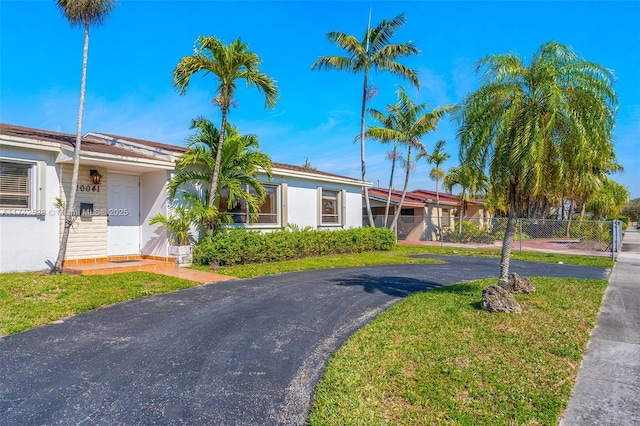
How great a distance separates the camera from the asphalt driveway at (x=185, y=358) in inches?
123

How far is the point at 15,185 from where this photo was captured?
8.30m

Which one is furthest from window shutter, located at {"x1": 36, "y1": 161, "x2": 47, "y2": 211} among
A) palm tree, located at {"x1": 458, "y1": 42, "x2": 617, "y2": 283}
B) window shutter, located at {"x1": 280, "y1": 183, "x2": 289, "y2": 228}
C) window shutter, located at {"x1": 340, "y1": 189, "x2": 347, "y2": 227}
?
window shutter, located at {"x1": 340, "y1": 189, "x2": 347, "y2": 227}

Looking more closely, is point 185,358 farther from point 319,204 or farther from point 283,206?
point 319,204

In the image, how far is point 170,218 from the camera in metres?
10.2

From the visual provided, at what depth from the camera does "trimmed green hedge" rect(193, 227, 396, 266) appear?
10375 mm

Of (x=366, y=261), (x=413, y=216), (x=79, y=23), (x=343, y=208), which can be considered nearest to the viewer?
(x=79, y=23)

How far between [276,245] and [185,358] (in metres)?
7.62

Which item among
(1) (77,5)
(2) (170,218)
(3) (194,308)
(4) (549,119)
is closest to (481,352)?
(4) (549,119)

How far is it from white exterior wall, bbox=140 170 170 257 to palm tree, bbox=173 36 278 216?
129 centimetres

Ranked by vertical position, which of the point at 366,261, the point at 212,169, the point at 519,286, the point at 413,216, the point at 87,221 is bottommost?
the point at 366,261

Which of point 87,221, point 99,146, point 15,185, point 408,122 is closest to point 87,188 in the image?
point 87,221

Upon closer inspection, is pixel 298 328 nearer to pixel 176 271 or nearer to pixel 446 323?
pixel 446 323

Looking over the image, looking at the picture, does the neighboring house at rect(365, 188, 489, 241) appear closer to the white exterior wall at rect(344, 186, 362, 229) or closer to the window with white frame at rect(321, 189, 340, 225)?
the white exterior wall at rect(344, 186, 362, 229)

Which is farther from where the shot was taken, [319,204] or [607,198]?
[607,198]
